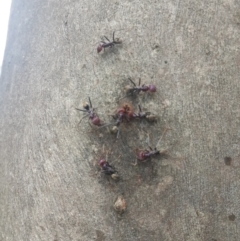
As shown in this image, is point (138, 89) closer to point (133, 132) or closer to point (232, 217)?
point (133, 132)

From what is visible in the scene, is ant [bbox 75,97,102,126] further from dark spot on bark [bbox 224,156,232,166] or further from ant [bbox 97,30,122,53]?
dark spot on bark [bbox 224,156,232,166]

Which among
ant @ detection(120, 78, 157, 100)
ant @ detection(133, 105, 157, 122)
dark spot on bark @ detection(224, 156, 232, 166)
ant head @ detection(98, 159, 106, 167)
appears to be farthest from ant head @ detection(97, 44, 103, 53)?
dark spot on bark @ detection(224, 156, 232, 166)

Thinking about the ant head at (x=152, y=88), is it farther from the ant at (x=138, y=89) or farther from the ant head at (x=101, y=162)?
the ant head at (x=101, y=162)

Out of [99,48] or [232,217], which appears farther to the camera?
[99,48]

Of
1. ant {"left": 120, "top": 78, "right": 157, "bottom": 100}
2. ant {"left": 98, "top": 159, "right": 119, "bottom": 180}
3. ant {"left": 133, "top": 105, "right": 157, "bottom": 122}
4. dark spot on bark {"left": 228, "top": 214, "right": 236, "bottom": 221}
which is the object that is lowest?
dark spot on bark {"left": 228, "top": 214, "right": 236, "bottom": 221}

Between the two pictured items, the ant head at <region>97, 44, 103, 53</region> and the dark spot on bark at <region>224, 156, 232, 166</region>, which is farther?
the ant head at <region>97, 44, 103, 53</region>

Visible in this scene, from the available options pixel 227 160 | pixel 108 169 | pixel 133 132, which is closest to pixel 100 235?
pixel 108 169

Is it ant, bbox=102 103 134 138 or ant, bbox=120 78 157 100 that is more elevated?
ant, bbox=120 78 157 100
